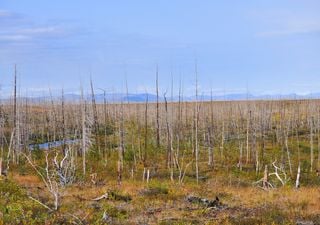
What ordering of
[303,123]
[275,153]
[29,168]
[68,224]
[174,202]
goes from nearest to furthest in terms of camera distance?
[68,224], [174,202], [29,168], [275,153], [303,123]

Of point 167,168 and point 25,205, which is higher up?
point 25,205

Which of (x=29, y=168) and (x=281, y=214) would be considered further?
(x=29, y=168)

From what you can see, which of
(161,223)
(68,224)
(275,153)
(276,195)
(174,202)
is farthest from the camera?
(275,153)

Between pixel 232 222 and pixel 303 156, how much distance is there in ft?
145

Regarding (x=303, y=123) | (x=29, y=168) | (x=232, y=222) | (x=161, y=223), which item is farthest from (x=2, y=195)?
(x=303, y=123)

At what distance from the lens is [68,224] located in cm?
1472

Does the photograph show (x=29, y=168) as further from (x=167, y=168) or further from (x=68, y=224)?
(x=68, y=224)

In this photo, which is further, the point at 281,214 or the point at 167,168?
the point at 167,168

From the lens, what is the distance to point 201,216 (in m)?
18.0

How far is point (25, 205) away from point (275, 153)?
143 feet

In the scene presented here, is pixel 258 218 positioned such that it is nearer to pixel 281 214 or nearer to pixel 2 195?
pixel 281 214

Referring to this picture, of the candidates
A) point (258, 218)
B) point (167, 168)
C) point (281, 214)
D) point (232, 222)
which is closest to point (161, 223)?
point (232, 222)

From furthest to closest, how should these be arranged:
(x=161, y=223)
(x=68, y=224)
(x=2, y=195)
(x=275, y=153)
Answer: (x=275, y=153) < (x=2, y=195) < (x=161, y=223) < (x=68, y=224)

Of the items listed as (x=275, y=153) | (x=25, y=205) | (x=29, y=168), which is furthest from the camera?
(x=275, y=153)
